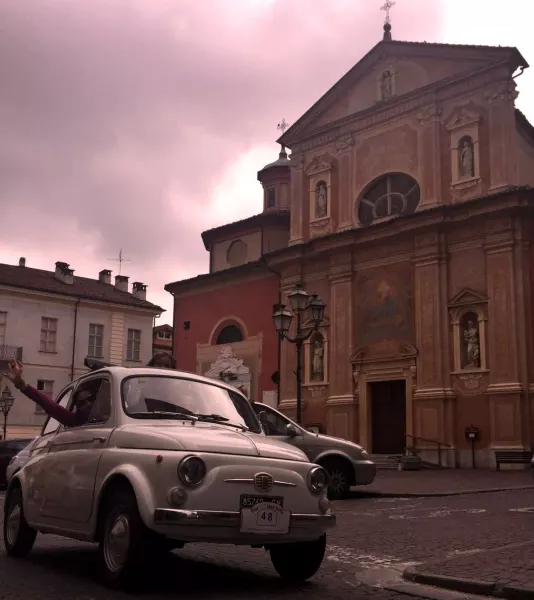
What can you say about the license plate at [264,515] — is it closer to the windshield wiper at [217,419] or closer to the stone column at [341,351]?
the windshield wiper at [217,419]

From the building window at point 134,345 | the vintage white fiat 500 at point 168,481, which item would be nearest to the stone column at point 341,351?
the vintage white fiat 500 at point 168,481

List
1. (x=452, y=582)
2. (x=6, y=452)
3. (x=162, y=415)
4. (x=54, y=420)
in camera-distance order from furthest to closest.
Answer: (x=6, y=452) → (x=54, y=420) → (x=162, y=415) → (x=452, y=582)

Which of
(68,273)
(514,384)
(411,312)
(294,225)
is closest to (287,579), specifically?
(514,384)

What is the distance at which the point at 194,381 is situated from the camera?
22.5ft

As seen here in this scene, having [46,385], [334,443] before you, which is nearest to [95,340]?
[46,385]

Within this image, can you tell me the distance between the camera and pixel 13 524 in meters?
7.36

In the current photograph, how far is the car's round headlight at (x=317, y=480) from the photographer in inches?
234

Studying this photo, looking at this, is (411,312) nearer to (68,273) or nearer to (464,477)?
(464,477)

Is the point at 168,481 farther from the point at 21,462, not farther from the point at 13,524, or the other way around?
the point at 21,462

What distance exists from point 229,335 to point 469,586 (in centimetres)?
2941

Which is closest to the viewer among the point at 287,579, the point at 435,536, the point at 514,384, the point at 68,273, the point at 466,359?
the point at 287,579

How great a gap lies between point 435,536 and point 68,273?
4313cm

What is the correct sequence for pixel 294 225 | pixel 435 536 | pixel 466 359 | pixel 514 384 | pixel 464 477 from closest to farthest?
pixel 435 536 → pixel 464 477 → pixel 514 384 → pixel 466 359 → pixel 294 225

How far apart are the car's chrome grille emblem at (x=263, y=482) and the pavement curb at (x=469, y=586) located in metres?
1.68
